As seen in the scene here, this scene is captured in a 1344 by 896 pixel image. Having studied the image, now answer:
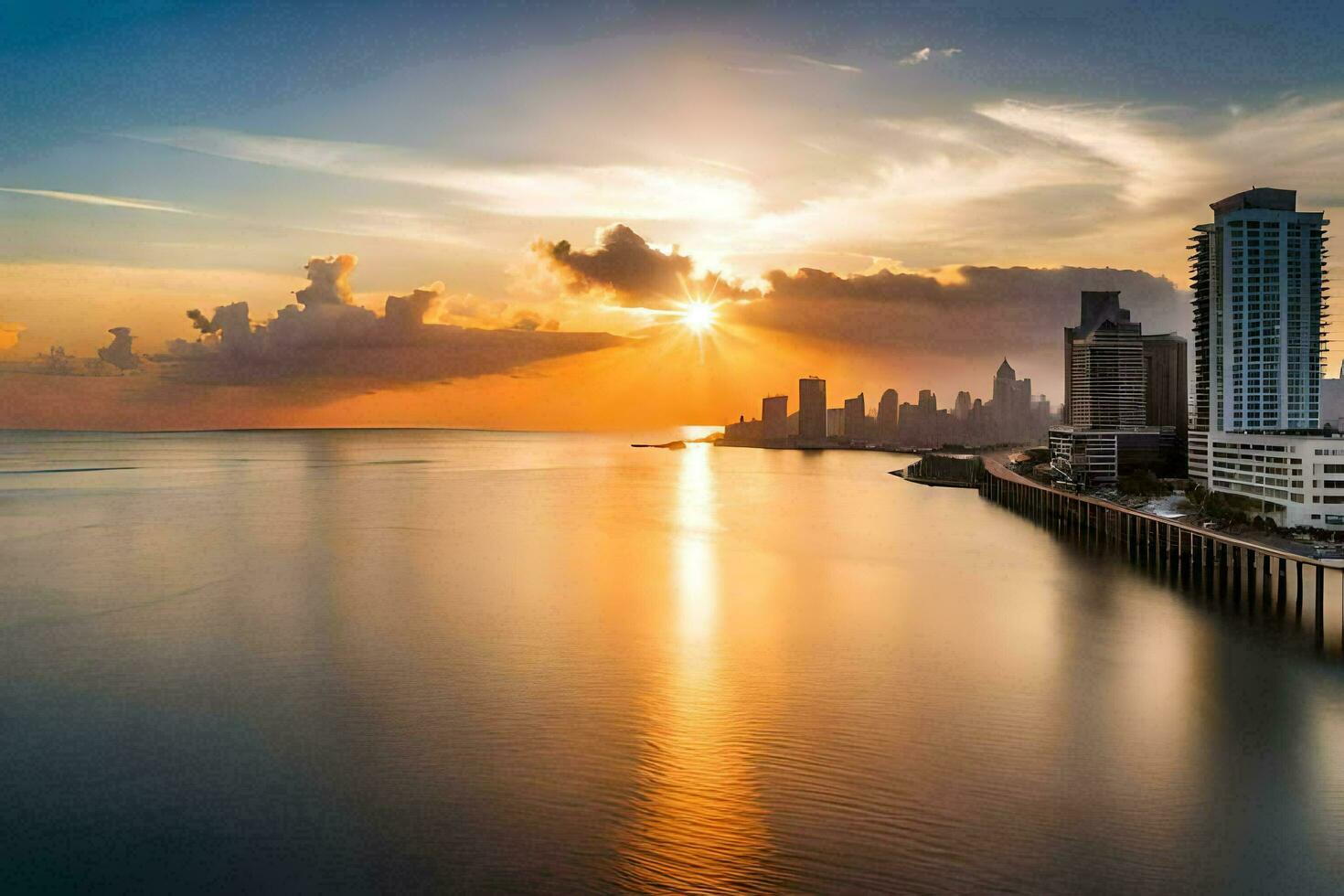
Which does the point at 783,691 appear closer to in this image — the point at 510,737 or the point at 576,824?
the point at 510,737

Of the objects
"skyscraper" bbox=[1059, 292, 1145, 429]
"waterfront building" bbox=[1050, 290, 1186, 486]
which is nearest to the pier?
"waterfront building" bbox=[1050, 290, 1186, 486]

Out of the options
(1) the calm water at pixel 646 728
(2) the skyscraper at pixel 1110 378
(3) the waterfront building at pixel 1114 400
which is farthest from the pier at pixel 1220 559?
(2) the skyscraper at pixel 1110 378

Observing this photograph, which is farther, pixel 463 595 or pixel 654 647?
pixel 463 595

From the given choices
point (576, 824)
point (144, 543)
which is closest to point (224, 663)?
point (576, 824)

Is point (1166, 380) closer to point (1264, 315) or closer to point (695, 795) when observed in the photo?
point (1264, 315)

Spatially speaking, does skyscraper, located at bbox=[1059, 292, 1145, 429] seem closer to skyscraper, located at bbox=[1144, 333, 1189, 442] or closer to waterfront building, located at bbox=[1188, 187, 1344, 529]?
skyscraper, located at bbox=[1144, 333, 1189, 442]

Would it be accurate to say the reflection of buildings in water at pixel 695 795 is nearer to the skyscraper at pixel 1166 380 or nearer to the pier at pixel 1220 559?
the pier at pixel 1220 559
